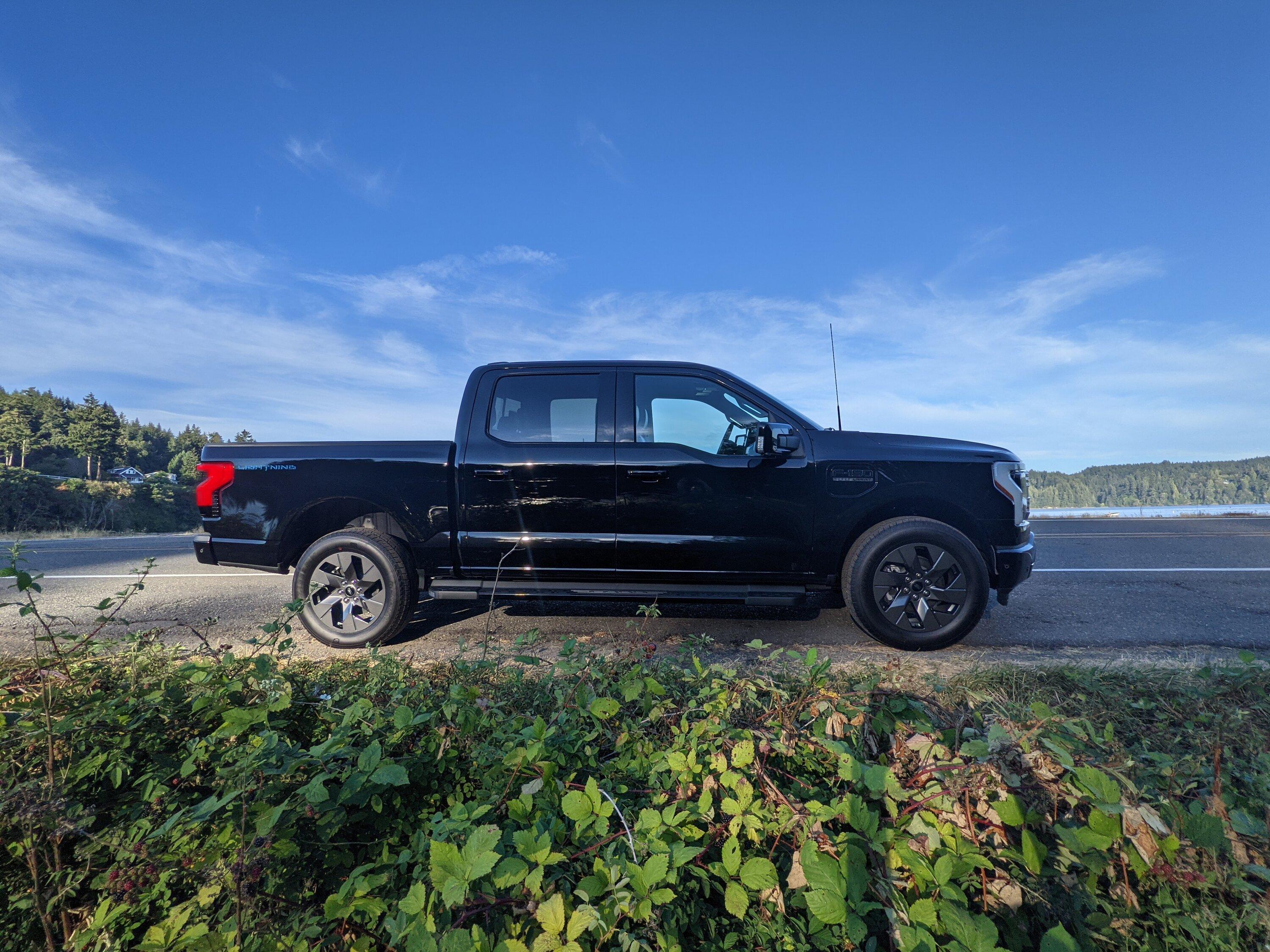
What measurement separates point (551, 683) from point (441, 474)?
2132mm

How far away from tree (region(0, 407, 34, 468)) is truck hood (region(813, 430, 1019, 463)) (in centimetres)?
10276

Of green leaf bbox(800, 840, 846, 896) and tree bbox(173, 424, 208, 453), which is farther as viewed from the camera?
tree bbox(173, 424, 208, 453)

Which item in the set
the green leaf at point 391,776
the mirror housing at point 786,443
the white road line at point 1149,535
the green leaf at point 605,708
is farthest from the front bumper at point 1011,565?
the white road line at point 1149,535

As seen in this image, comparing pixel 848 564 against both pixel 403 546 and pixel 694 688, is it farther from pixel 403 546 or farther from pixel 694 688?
pixel 403 546

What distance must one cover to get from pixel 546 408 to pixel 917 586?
9.84 ft

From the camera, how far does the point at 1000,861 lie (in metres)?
1.46

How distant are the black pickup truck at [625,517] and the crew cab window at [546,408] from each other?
0.05 m

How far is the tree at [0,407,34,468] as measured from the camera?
7094 centimetres

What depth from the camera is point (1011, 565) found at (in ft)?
13.2

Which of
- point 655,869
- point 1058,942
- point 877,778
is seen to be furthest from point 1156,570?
point 655,869

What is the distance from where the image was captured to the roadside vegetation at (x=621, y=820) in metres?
1.27

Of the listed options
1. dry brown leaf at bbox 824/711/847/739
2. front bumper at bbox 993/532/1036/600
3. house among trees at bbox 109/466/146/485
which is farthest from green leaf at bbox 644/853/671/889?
house among trees at bbox 109/466/146/485

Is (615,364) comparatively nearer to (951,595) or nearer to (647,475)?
(647,475)

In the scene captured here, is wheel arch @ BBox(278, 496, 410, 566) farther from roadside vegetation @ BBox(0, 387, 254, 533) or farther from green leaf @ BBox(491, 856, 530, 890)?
roadside vegetation @ BBox(0, 387, 254, 533)
